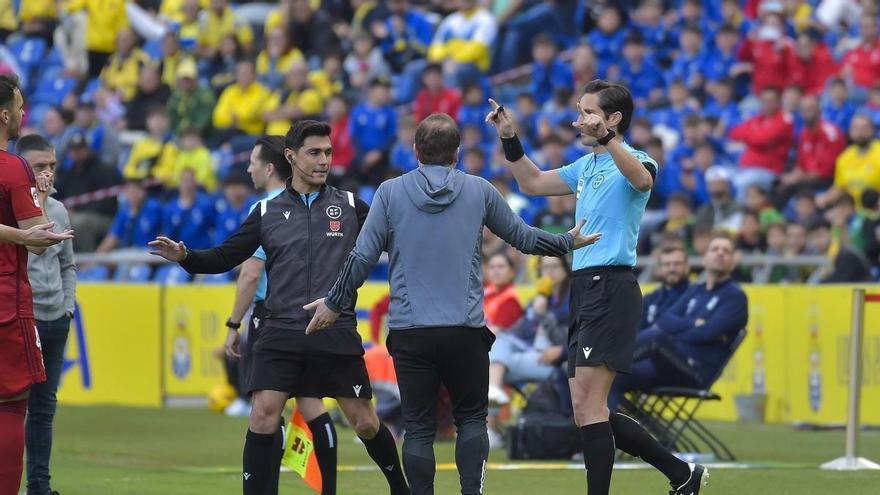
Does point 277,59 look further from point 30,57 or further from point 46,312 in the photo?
point 46,312

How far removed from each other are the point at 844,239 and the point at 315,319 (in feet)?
29.7

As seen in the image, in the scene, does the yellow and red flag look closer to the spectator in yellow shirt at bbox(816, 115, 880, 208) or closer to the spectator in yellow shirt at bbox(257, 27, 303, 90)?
the spectator in yellow shirt at bbox(816, 115, 880, 208)

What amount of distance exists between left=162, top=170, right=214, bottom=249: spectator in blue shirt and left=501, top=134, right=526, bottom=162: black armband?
1253 cm

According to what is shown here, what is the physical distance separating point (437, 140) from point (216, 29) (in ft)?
61.3

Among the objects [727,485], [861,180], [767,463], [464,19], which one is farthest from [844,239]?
[464,19]

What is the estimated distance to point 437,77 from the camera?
21.1 metres

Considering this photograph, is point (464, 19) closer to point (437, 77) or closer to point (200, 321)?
point (437, 77)

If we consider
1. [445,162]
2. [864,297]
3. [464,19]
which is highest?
[464,19]

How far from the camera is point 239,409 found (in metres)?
16.9

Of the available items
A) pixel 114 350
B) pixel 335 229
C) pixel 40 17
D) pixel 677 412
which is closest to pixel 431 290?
pixel 335 229

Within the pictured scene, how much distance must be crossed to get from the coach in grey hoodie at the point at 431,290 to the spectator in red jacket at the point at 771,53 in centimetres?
1251

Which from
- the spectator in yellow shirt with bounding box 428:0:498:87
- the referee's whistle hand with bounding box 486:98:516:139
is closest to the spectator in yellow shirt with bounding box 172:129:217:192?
the spectator in yellow shirt with bounding box 428:0:498:87

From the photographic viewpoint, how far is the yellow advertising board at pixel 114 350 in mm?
18266

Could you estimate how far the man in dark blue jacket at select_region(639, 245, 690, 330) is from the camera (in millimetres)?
12938
